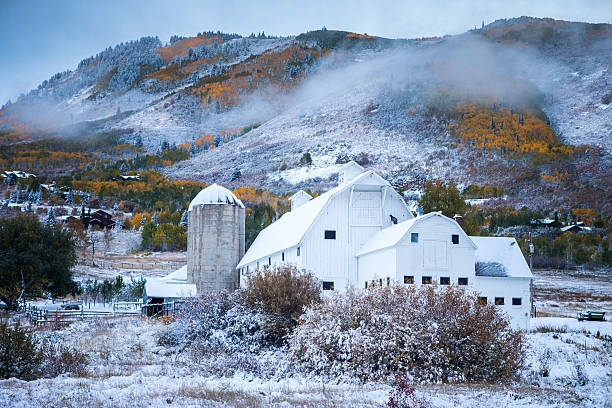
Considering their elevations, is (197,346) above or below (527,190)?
below

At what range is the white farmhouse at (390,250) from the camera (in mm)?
29547

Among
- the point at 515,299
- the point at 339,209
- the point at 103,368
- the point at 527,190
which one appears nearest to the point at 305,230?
the point at 339,209

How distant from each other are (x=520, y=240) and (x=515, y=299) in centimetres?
8241

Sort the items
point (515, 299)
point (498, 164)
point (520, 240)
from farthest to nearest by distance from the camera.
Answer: point (498, 164) → point (520, 240) → point (515, 299)

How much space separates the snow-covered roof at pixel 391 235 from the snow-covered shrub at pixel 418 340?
765 centimetres

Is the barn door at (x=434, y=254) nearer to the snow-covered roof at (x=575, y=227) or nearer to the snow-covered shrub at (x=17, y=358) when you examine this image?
the snow-covered shrub at (x=17, y=358)

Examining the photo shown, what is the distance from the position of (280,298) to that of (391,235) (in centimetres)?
745

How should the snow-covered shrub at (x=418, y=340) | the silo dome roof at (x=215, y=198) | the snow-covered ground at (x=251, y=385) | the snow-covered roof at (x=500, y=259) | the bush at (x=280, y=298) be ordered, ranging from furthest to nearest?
the silo dome roof at (x=215, y=198)
the snow-covered roof at (x=500, y=259)
the bush at (x=280, y=298)
the snow-covered shrub at (x=418, y=340)
the snow-covered ground at (x=251, y=385)

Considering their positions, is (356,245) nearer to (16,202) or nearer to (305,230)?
(305,230)

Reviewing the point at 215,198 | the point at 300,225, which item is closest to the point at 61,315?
the point at 215,198

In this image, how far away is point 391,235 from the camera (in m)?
30.8

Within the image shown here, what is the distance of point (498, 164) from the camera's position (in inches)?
7283

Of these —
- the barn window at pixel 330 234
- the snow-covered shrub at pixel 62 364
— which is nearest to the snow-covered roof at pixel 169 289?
the barn window at pixel 330 234

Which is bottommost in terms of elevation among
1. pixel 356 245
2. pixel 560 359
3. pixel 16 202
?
pixel 560 359
